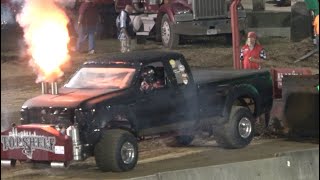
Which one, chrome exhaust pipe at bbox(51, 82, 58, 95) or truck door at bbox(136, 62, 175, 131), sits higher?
chrome exhaust pipe at bbox(51, 82, 58, 95)

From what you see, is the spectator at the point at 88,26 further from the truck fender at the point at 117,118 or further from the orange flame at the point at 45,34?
the orange flame at the point at 45,34

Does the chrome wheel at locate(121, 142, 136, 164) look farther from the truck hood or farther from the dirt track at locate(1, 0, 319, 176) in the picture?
the truck hood

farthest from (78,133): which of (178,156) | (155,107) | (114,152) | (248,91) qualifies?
(248,91)

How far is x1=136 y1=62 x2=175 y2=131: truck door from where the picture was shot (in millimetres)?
9703

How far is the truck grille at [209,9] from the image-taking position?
20.3 m

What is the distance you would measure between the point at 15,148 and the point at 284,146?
3467 mm

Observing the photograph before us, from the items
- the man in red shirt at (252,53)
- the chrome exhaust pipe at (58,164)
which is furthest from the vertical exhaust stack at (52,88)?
the man in red shirt at (252,53)

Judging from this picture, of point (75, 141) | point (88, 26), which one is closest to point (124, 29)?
point (88, 26)

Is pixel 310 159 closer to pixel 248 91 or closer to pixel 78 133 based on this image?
pixel 78 133

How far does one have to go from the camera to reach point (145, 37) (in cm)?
2178

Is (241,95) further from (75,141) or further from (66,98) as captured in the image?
(75,141)

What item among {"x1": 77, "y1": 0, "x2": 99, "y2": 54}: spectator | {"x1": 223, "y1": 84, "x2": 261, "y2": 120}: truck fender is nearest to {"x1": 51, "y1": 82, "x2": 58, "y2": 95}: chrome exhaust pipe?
{"x1": 223, "y1": 84, "x2": 261, "y2": 120}: truck fender

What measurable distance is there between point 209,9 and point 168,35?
117cm

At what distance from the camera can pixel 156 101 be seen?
388 inches
